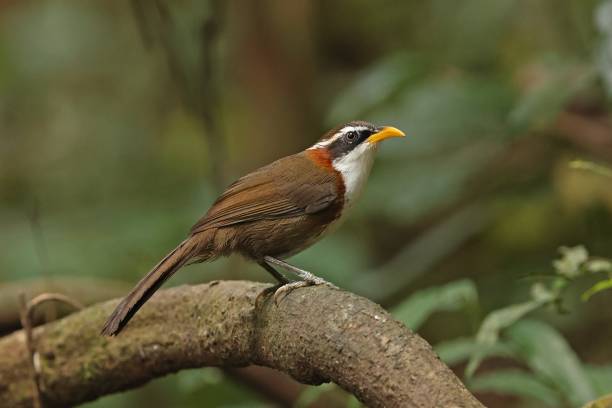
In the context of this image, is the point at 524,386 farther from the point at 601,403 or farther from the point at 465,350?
the point at 601,403

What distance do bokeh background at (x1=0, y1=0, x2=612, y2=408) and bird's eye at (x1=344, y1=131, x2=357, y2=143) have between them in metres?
0.69

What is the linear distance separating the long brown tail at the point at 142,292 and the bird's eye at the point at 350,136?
3.04ft

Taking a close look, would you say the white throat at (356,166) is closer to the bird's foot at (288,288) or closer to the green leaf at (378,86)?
the bird's foot at (288,288)

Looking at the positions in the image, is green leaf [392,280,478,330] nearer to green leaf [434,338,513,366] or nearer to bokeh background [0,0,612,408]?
bokeh background [0,0,612,408]

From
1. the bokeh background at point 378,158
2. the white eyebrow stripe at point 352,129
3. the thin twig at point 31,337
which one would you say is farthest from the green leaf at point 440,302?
the thin twig at point 31,337

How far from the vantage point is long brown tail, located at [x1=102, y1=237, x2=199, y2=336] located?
2.92 m

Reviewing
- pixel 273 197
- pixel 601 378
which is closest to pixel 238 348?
pixel 273 197

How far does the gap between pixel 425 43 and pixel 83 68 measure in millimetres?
4035

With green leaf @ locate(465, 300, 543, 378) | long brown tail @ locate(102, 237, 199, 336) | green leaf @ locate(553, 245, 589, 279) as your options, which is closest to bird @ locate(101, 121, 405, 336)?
long brown tail @ locate(102, 237, 199, 336)

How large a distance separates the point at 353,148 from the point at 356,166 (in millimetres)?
88

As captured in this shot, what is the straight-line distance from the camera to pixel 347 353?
96.0 inches

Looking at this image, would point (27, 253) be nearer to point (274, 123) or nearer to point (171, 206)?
point (171, 206)

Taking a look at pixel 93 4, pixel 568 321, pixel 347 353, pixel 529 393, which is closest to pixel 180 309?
pixel 347 353

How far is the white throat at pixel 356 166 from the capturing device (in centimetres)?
371
